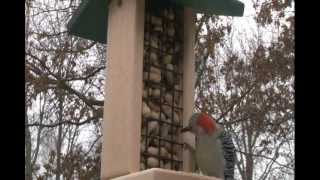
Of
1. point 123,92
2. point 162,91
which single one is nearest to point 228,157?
point 162,91

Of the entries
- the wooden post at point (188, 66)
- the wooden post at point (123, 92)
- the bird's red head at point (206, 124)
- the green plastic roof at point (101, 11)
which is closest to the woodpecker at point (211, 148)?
the bird's red head at point (206, 124)

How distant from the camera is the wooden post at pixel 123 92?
212 centimetres

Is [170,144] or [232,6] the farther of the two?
[232,6]

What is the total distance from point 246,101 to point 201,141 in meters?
2.88

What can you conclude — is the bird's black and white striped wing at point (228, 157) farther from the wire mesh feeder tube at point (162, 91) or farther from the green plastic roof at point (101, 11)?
the green plastic roof at point (101, 11)

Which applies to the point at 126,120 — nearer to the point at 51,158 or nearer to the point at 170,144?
the point at 170,144

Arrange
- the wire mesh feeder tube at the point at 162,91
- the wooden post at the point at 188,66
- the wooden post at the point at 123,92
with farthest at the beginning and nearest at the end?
the wooden post at the point at 188,66 → the wire mesh feeder tube at the point at 162,91 → the wooden post at the point at 123,92

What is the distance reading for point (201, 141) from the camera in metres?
2.25

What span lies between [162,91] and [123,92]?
0.19 metres

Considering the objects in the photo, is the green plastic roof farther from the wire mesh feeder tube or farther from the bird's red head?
the bird's red head

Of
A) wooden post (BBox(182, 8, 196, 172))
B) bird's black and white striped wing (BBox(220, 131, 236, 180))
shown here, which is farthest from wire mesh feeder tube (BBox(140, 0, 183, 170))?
bird's black and white striped wing (BBox(220, 131, 236, 180))

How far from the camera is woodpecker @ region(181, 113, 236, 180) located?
7.21 ft
